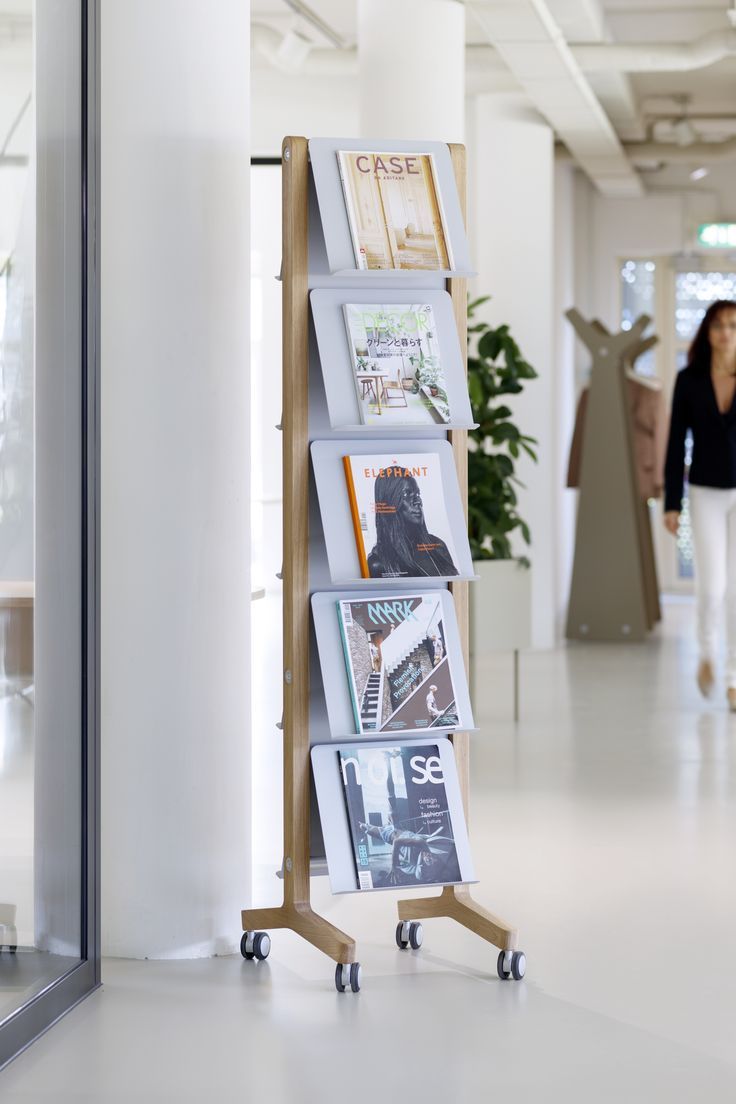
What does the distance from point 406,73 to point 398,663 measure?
138 inches

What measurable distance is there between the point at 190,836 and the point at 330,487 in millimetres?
875

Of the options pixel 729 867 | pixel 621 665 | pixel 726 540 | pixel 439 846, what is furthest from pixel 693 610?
pixel 439 846

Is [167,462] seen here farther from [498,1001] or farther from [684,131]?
[684,131]

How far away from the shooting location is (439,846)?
343 cm

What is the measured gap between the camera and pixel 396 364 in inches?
134

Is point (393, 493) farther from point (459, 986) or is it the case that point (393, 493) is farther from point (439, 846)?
point (459, 986)

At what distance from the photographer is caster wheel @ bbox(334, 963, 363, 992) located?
3.30m

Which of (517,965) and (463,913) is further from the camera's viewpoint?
(463,913)

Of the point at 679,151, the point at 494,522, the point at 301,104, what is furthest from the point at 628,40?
the point at 494,522

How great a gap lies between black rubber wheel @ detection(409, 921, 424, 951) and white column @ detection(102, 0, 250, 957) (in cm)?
45

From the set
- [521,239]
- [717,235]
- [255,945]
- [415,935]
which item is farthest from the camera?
[717,235]

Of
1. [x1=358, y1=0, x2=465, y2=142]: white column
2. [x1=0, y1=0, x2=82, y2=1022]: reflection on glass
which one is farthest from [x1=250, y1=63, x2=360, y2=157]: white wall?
[x1=0, y1=0, x2=82, y2=1022]: reflection on glass

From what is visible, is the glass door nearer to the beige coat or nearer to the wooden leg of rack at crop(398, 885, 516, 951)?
the wooden leg of rack at crop(398, 885, 516, 951)

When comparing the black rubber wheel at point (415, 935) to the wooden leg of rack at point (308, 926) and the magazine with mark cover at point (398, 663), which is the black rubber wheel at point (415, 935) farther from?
the magazine with mark cover at point (398, 663)
